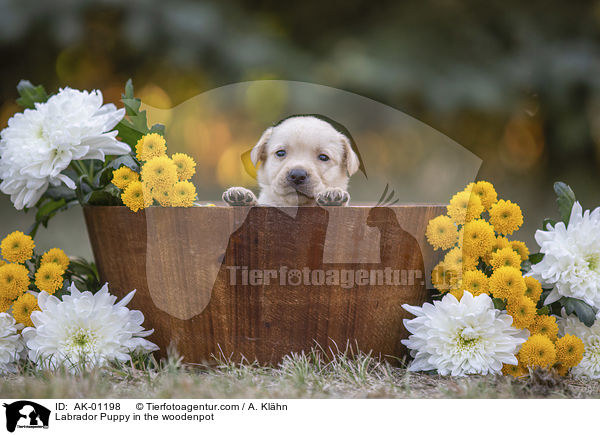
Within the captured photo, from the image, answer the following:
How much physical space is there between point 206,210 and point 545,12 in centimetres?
384

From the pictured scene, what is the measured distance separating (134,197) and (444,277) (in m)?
0.83

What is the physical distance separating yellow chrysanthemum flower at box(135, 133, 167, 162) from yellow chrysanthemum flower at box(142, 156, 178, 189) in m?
0.05

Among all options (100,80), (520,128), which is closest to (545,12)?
(520,128)

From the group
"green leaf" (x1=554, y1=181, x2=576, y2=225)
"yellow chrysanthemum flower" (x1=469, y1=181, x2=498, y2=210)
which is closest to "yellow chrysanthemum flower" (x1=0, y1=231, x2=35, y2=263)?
"yellow chrysanthemum flower" (x1=469, y1=181, x2=498, y2=210)

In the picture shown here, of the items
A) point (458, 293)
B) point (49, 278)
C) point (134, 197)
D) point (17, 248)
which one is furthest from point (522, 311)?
point (17, 248)

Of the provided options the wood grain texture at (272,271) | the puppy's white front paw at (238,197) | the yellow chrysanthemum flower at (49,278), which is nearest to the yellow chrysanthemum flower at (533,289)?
the wood grain texture at (272,271)

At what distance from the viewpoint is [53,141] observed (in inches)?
62.8

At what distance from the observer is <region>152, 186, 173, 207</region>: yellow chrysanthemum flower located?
1434 millimetres

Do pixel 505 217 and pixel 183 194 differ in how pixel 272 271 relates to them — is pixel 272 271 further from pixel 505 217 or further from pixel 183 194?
pixel 505 217

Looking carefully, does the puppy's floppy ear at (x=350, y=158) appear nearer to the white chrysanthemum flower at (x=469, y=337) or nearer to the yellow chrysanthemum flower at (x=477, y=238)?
the yellow chrysanthemum flower at (x=477, y=238)

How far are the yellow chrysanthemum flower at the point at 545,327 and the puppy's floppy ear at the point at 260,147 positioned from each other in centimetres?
86

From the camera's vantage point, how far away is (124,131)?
1667mm
